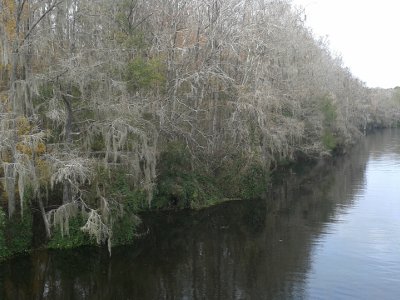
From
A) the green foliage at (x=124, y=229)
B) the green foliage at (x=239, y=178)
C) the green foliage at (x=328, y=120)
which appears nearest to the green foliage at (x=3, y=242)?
the green foliage at (x=124, y=229)

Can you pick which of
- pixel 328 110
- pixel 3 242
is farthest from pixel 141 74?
pixel 328 110

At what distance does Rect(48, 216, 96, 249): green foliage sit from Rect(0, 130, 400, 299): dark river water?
1.38 ft

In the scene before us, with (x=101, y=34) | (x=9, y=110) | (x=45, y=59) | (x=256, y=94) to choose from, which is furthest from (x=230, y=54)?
(x=9, y=110)

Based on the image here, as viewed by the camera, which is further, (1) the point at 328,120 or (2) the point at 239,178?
(1) the point at 328,120

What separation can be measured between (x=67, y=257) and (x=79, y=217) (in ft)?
5.32

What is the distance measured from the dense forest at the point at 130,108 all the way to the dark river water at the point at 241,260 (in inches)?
51.2

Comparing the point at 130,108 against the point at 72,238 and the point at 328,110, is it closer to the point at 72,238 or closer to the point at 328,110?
the point at 72,238

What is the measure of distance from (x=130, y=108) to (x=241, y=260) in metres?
7.79

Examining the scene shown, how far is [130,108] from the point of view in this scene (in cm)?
1912

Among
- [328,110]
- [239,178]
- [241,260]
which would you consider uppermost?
[328,110]

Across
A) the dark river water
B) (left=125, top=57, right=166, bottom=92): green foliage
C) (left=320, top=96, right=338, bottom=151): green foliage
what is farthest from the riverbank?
(left=320, top=96, right=338, bottom=151): green foliage

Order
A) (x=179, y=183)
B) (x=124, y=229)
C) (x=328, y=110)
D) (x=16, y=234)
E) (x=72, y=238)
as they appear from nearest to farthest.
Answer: (x=16, y=234) → (x=72, y=238) → (x=124, y=229) → (x=179, y=183) → (x=328, y=110)

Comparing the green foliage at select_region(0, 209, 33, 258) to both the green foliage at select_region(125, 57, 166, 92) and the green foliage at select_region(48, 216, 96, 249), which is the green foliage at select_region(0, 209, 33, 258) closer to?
the green foliage at select_region(48, 216, 96, 249)

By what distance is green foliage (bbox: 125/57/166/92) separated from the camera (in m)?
21.4
